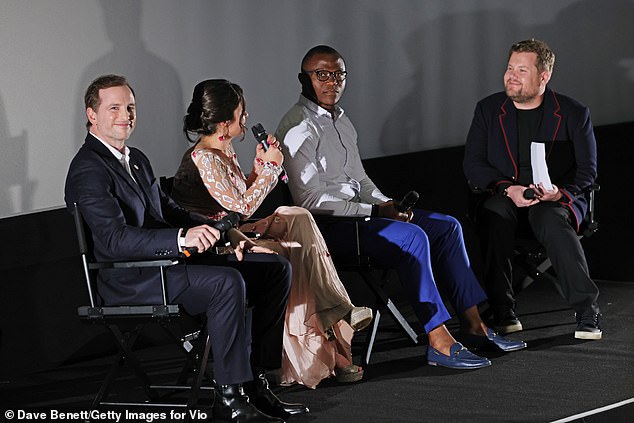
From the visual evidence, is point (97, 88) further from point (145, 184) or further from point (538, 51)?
point (538, 51)

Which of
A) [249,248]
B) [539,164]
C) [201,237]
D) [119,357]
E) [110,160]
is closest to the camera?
[201,237]

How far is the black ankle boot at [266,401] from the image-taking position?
14.2 ft

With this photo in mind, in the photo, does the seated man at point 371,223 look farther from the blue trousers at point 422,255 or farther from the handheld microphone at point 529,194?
the handheld microphone at point 529,194

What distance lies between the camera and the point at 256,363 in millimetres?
4414

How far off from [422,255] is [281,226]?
26.9 inches

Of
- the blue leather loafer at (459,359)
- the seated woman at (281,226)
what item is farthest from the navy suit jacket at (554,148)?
the seated woman at (281,226)

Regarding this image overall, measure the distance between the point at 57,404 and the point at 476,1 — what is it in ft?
11.6

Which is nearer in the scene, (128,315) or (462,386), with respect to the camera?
(128,315)

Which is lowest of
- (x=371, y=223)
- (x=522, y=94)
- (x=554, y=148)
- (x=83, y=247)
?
(x=371, y=223)

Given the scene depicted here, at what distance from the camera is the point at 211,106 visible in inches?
187

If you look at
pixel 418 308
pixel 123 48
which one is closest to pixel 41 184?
pixel 123 48

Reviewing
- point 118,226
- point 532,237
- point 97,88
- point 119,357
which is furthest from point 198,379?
point 532,237

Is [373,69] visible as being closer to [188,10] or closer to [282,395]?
[188,10]

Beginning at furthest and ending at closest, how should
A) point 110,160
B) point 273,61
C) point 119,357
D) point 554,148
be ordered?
point 273,61 → point 554,148 → point 119,357 → point 110,160
